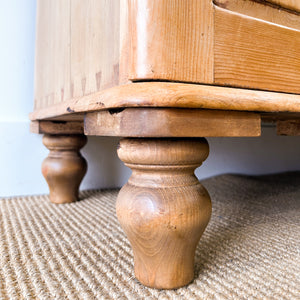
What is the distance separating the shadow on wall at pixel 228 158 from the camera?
3.19 ft

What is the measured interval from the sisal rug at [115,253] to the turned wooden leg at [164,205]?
0.04 metres

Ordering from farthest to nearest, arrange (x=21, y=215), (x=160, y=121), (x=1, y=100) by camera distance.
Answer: (x=1, y=100), (x=21, y=215), (x=160, y=121)

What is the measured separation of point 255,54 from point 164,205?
21cm

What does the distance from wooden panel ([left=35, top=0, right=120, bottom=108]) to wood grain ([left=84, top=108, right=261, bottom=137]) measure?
0.06 m

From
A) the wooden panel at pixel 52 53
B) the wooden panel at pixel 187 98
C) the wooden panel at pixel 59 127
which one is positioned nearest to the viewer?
the wooden panel at pixel 187 98

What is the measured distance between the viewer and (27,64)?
0.91 metres

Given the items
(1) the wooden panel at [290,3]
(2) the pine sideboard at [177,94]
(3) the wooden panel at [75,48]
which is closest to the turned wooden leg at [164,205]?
(2) the pine sideboard at [177,94]

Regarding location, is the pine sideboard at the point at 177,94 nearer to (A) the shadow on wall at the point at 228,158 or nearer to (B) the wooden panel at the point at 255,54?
(B) the wooden panel at the point at 255,54

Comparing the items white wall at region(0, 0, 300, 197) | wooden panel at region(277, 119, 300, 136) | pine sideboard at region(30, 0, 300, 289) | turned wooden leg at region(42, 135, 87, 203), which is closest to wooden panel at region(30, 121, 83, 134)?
turned wooden leg at region(42, 135, 87, 203)

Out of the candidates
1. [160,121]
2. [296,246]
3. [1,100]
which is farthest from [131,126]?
[1,100]

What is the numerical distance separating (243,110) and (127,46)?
15 cm

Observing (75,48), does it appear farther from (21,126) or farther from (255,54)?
(21,126)

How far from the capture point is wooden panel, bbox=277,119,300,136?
2.02 feet

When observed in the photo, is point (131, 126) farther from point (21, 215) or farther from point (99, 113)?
point (21, 215)
